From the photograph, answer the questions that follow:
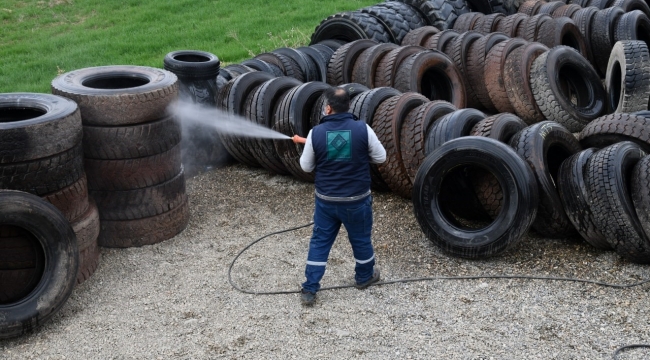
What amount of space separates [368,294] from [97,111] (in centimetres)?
308

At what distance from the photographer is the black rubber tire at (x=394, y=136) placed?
8.24 m

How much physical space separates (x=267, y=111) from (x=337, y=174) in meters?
2.96

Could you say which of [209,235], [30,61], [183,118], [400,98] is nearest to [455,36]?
[400,98]

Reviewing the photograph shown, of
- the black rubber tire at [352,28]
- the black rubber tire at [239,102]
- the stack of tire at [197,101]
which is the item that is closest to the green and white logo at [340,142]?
the black rubber tire at [239,102]

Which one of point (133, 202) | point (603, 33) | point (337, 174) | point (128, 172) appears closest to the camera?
point (337, 174)

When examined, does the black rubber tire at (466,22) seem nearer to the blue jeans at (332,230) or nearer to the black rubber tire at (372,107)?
the black rubber tire at (372,107)

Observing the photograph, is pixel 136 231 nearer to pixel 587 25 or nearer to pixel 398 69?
pixel 398 69

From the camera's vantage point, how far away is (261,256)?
24.5 ft

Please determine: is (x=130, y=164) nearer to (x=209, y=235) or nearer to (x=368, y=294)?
(x=209, y=235)

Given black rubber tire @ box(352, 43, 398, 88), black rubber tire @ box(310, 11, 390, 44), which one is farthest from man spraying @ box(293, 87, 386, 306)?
black rubber tire @ box(310, 11, 390, 44)

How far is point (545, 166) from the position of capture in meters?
7.39

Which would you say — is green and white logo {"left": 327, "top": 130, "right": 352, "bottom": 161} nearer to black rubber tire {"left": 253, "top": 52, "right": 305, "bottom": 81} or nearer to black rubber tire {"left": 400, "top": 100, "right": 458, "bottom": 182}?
black rubber tire {"left": 400, "top": 100, "right": 458, "bottom": 182}

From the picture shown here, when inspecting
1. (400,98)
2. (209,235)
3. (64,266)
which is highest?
(400,98)

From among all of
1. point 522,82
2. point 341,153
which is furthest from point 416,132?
point 522,82
